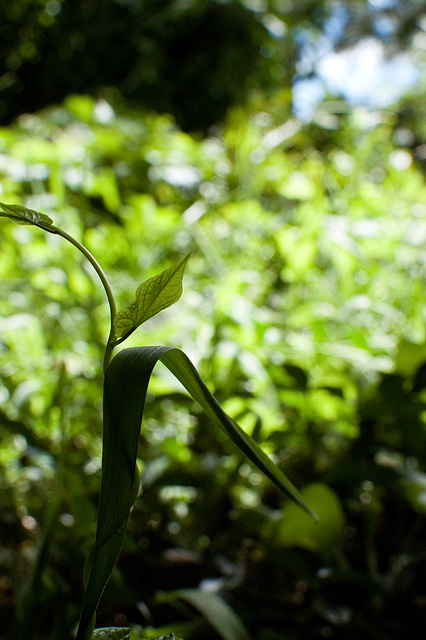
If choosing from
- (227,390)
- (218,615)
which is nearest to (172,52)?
(227,390)

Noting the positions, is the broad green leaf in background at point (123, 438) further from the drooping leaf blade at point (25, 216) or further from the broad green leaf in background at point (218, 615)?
the broad green leaf in background at point (218, 615)

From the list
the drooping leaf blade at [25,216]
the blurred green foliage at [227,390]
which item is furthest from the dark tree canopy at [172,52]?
the drooping leaf blade at [25,216]

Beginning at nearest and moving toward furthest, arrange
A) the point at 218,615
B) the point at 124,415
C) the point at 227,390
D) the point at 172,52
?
1. the point at 124,415
2. the point at 218,615
3. the point at 227,390
4. the point at 172,52

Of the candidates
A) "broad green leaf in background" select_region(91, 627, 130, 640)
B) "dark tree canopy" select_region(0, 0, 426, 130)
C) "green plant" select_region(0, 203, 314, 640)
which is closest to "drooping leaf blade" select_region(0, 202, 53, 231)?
"green plant" select_region(0, 203, 314, 640)

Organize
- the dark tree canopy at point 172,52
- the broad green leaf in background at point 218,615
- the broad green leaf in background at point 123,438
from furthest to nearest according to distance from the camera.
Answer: the dark tree canopy at point 172,52
the broad green leaf in background at point 218,615
the broad green leaf in background at point 123,438

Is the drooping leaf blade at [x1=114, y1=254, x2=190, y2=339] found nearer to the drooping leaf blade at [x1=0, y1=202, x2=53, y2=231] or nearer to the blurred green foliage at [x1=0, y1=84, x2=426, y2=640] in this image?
the drooping leaf blade at [x1=0, y1=202, x2=53, y2=231]

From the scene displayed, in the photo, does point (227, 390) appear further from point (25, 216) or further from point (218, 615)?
point (25, 216)
